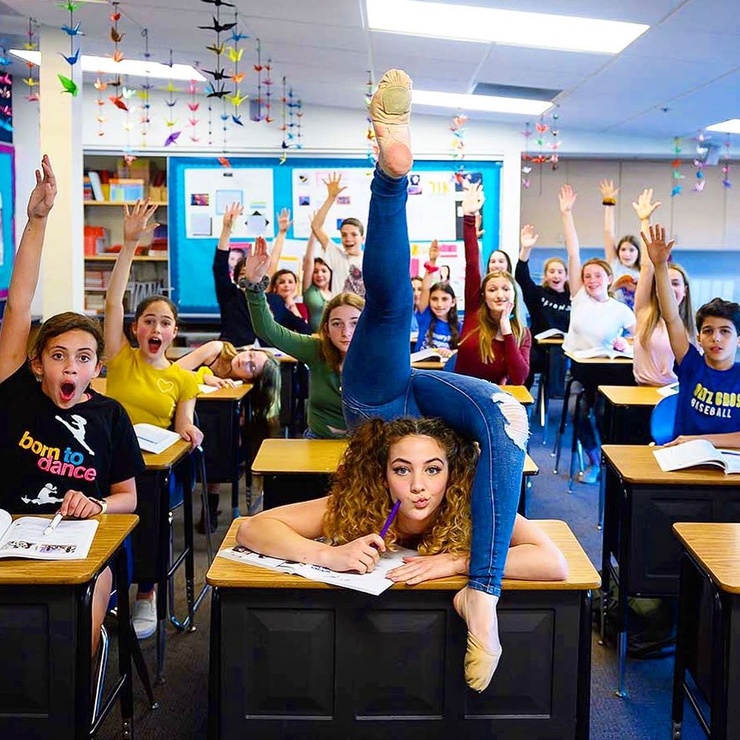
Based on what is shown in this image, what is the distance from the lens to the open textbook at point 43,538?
193 centimetres

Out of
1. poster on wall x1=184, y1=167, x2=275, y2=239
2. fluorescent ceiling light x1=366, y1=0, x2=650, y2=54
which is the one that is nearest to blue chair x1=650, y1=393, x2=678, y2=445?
fluorescent ceiling light x1=366, y1=0, x2=650, y2=54

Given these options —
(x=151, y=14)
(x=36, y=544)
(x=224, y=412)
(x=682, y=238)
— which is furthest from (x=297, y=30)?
(x=682, y=238)

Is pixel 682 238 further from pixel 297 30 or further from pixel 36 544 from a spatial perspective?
pixel 36 544

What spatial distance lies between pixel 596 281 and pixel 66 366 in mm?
4093

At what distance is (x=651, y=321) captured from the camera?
4.28m

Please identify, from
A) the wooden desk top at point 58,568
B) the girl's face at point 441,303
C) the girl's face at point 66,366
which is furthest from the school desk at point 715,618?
the girl's face at point 441,303

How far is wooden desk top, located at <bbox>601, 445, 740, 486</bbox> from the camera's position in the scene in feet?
8.87

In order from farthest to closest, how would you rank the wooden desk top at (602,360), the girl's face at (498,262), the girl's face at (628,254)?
A: the girl's face at (628,254) → the girl's face at (498,262) → the wooden desk top at (602,360)

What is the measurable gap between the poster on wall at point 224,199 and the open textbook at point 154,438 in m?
6.17

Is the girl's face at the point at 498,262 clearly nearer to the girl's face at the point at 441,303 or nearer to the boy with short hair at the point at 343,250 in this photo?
the girl's face at the point at 441,303

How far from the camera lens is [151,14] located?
5.60 meters

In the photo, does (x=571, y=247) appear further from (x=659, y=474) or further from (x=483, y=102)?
(x=659, y=474)

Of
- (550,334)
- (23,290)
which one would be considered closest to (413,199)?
(550,334)

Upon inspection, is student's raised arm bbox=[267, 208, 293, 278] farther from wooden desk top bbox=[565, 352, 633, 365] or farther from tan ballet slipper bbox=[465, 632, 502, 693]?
tan ballet slipper bbox=[465, 632, 502, 693]
